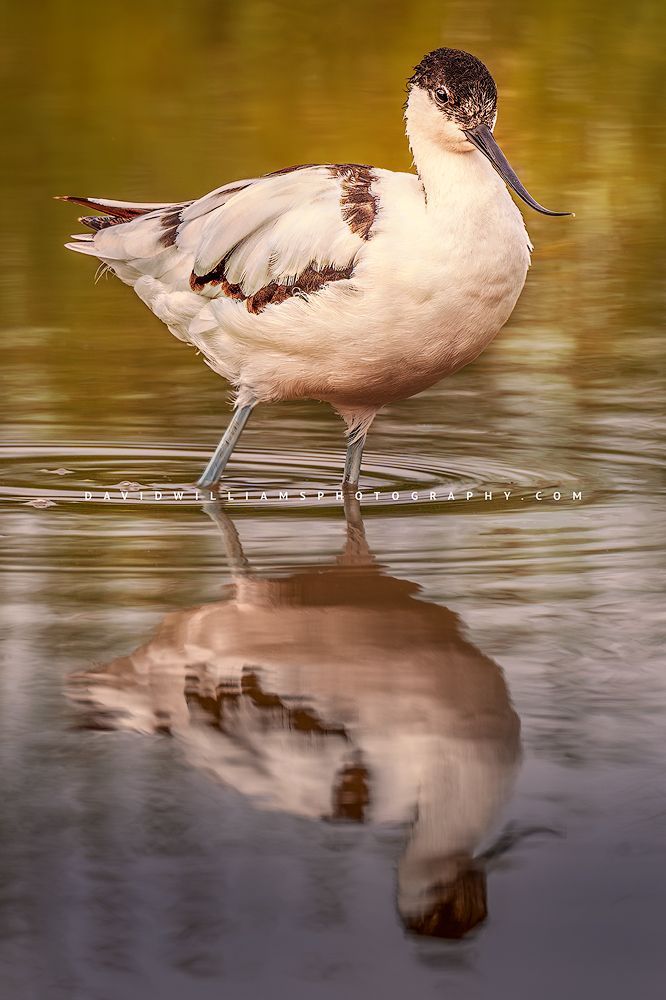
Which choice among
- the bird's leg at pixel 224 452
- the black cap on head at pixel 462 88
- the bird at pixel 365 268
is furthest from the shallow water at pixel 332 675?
the black cap on head at pixel 462 88

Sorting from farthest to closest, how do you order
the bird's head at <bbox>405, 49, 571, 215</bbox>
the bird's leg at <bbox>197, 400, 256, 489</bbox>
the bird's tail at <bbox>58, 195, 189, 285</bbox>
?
the bird's tail at <bbox>58, 195, 189, 285</bbox>
the bird's leg at <bbox>197, 400, 256, 489</bbox>
the bird's head at <bbox>405, 49, 571, 215</bbox>

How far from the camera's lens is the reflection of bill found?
408 centimetres

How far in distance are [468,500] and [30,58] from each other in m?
17.7

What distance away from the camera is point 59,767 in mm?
4441

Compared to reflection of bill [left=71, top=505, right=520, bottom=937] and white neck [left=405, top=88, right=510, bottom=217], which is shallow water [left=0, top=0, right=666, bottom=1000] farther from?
white neck [left=405, top=88, right=510, bottom=217]

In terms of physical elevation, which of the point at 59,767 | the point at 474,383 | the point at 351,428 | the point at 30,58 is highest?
the point at 59,767

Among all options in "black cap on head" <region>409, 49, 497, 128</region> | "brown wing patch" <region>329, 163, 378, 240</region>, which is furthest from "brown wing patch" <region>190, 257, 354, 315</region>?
"black cap on head" <region>409, 49, 497, 128</region>

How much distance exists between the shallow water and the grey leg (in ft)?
0.22

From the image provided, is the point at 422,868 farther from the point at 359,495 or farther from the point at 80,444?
the point at 80,444

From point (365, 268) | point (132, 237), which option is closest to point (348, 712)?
point (365, 268)

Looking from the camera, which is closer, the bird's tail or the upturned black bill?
the upturned black bill

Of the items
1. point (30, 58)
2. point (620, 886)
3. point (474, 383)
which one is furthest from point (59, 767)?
point (30, 58)

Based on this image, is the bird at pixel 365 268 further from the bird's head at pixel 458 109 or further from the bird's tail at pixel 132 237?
the bird's tail at pixel 132 237

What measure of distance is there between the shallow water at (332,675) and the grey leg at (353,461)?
0.07 metres
